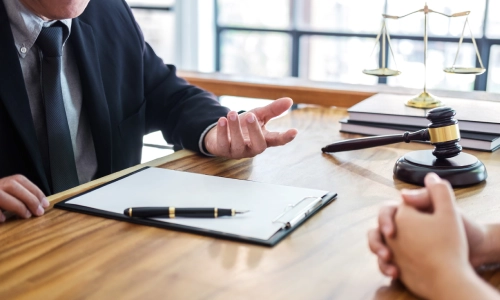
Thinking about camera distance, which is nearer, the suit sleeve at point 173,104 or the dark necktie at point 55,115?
the dark necktie at point 55,115

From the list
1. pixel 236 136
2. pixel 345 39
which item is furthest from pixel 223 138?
pixel 345 39

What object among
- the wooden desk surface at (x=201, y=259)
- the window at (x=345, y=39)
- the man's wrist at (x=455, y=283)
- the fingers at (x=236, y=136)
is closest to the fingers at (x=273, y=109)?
the fingers at (x=236, y=136)

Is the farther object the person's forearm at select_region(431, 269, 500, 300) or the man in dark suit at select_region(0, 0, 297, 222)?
the man in dark suit at select_region(0, 0, 297, 222)

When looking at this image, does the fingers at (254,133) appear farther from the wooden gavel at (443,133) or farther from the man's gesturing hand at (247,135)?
the wooden gavel at (443,133)

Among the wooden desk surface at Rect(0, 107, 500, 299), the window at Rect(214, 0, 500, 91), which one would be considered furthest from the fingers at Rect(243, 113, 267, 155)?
the window at Rect(214, 0, 500, 91)

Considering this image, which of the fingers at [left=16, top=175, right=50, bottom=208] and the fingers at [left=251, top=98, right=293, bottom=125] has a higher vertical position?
the fingers at [left=251, top=98, right=293, bottom=125]

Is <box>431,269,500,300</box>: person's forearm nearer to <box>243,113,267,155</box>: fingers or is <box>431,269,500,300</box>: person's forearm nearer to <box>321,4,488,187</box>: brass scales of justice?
<box>321,4,488,187</box>: brass scales of justice

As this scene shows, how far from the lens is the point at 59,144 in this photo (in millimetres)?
1438

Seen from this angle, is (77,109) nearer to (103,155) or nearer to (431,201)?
(103,155)

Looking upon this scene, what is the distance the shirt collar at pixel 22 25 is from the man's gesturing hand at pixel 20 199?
0.46 metres

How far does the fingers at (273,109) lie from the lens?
136cm

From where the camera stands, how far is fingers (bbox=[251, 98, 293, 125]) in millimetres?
1360

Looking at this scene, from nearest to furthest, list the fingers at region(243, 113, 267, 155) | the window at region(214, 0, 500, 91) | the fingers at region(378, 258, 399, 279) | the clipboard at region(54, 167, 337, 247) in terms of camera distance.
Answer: the fingers at region(378, 258, 399, 279), the clipboard at region(54, 167, 337, 247), the fingers at region(243, 113, 267, 155), the window at region(214, 0, 500, 91)

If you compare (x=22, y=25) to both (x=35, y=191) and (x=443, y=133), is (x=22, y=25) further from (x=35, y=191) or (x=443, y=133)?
(x=443, y=133)
